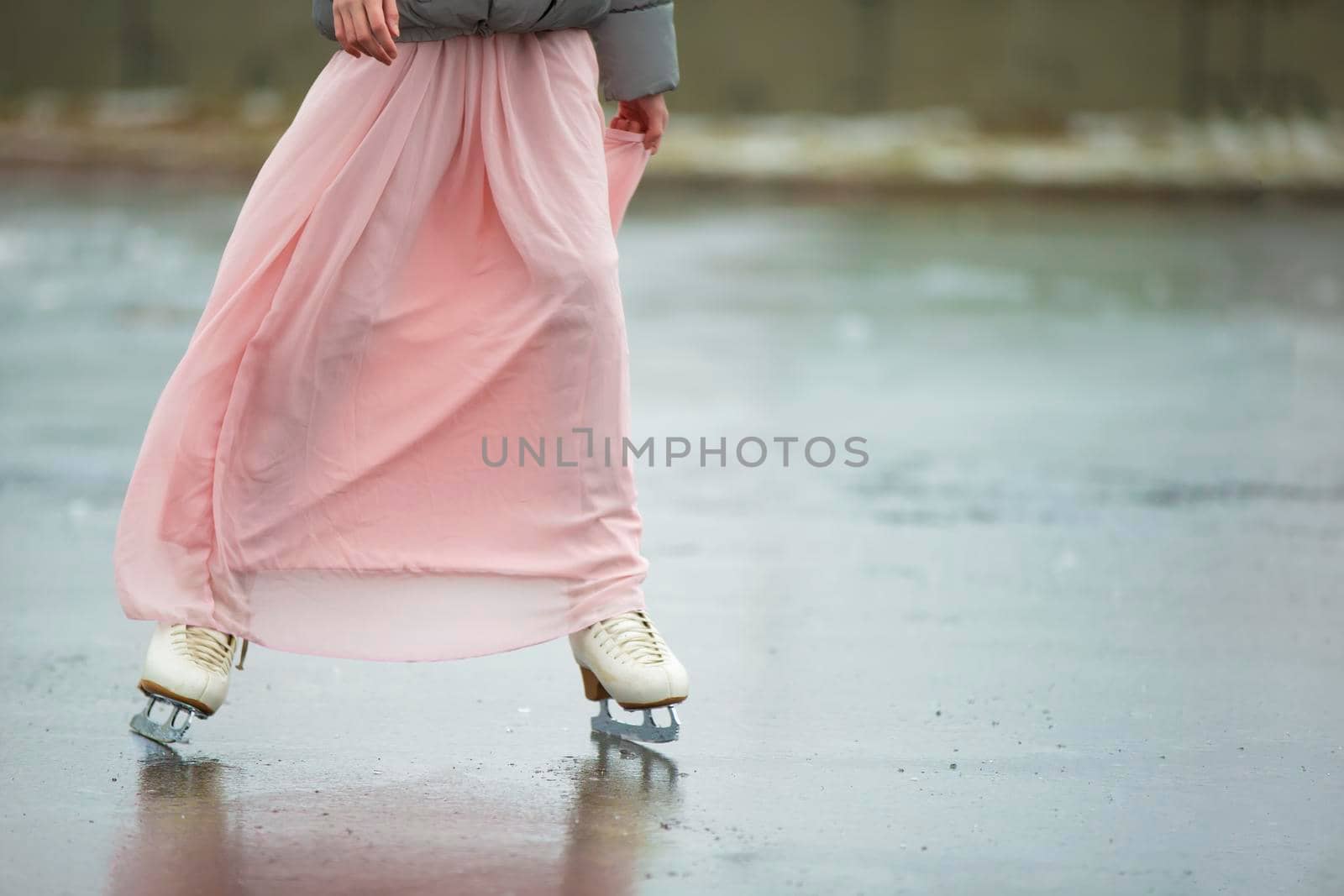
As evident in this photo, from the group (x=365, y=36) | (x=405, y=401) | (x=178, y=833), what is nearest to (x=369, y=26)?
(x=365, y=36)

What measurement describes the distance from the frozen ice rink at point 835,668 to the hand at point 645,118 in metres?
0.95

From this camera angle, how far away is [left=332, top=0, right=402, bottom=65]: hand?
3.20m

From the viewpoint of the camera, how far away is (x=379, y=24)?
126 inches

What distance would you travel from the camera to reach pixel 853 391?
7047 mm

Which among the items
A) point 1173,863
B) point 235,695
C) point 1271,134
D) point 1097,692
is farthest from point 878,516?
point 1271,134

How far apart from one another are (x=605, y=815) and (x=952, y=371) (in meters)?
4.79

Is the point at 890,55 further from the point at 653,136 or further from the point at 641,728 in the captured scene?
the point at 641,728

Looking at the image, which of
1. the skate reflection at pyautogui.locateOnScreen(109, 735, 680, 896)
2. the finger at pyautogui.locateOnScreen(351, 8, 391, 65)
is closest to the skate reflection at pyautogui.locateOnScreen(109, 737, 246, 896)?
the skate reflection at pyautogui.locateOnScreen(109, 735, 680, 896)

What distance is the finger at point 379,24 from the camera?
3.20 metres

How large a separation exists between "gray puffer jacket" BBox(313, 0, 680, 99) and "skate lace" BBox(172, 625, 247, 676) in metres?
0.94

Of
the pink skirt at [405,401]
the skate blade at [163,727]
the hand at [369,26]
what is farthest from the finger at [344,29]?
the skate blade at [163,727]

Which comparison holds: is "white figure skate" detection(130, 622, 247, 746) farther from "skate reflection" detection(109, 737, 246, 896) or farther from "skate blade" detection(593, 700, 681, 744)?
"skate blade" detection(593, 700, 681, 744)

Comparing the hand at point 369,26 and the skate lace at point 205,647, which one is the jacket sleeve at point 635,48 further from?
the skate lace at point 205,647

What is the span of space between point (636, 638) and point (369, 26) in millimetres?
1012
